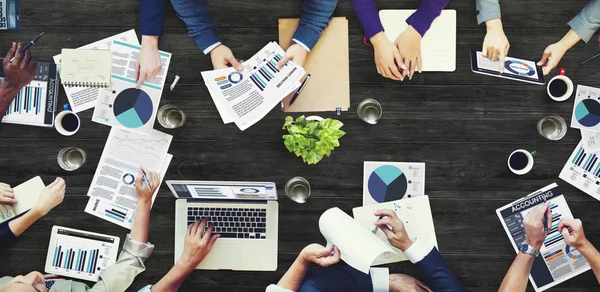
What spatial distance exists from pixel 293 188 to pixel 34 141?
1.24m

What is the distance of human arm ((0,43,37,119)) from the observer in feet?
7.50

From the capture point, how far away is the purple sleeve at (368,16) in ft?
7.36

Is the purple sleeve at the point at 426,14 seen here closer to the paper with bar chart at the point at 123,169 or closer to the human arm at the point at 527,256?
the human arm at the point at 527,256

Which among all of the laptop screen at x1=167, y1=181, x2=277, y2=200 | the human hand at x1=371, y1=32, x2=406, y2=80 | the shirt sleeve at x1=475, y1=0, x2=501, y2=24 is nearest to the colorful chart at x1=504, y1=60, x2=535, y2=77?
the shirt sleeve at x1=475, y1=0, x2=501, y2=24

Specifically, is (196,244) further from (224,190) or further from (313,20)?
(313,20)

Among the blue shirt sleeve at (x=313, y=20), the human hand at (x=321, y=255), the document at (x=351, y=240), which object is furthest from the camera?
the blue shirt sleeve at (x=313, y=20)

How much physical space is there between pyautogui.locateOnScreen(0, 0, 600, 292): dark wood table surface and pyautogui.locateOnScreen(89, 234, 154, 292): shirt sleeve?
0.06 m

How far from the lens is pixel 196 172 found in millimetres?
2312

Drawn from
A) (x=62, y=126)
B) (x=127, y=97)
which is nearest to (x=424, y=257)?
(x=127, y=97)

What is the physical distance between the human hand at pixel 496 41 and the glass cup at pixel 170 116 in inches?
57.0

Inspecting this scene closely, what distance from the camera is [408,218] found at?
2.28m

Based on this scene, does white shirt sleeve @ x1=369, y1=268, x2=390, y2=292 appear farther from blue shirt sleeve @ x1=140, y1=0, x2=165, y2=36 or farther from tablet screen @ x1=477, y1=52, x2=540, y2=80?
blue shirt sleeve @ x1=140, y1=0, x2=165, y2=36

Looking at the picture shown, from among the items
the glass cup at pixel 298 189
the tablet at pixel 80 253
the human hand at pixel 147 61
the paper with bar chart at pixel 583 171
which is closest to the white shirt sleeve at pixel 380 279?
the glass cup at pixel 298 189

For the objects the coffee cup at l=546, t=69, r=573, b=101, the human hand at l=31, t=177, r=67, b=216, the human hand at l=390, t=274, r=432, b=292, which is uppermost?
the coffee cup at l=546, t=69, r=573, b=101
